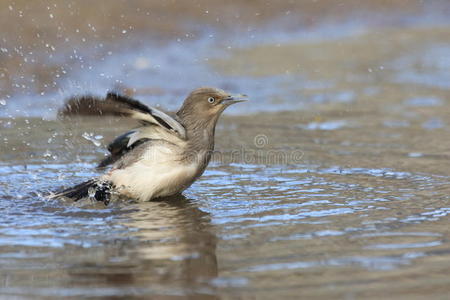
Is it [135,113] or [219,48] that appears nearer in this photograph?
[135,113]

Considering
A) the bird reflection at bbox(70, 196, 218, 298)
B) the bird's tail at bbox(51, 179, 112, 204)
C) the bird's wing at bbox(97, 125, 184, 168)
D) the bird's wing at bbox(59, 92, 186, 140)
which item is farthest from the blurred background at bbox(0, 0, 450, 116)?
the bird reflection at bbox(70, 196, 218, 298)

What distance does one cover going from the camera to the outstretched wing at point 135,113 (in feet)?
21.1

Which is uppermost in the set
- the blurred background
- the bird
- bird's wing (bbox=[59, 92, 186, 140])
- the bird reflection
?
the blurred background

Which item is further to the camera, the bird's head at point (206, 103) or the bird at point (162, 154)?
the bird's head at point (206, 103)

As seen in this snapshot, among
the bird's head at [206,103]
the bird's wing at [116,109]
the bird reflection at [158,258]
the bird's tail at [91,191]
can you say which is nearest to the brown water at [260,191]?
the bird reflection at [158,258]

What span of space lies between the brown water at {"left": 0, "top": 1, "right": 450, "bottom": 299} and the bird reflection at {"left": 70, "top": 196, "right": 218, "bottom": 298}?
15 mm

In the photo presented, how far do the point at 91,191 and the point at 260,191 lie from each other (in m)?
1.47

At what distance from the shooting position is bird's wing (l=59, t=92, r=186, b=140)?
20.9 feet

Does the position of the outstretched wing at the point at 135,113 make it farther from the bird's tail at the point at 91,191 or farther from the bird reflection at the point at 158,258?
the bird reflection at the point at 158,258

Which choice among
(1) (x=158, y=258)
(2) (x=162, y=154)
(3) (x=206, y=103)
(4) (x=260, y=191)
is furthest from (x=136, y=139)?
(1) (x=158, y=258)

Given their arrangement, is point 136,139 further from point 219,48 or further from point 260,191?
point 219,48

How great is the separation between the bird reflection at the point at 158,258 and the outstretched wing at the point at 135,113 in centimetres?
68

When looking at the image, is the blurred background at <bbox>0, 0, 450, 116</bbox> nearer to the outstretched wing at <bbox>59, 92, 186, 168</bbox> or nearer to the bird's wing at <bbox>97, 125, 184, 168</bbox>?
the bird's wing at <bbox>97, 125, 184, 168</bbox>

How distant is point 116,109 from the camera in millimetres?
6586
